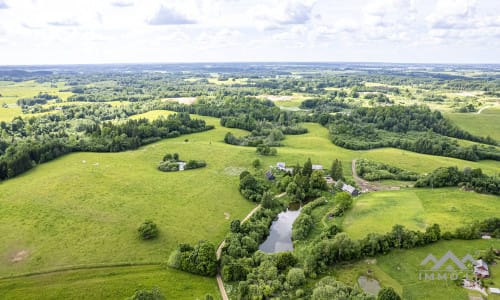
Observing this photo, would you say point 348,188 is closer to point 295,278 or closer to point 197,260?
point 295,278

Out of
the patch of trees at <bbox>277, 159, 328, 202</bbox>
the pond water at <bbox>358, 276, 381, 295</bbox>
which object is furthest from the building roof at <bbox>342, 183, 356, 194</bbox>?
the pond water at <bbox>358, 276, 381, 295</bbox>

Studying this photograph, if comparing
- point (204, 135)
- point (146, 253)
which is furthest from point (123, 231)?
point (204, 135)

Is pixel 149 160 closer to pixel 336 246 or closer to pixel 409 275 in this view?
pixel 336 246

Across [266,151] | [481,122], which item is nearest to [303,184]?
[266,151]

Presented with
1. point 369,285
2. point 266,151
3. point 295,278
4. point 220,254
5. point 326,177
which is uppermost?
point 266,151

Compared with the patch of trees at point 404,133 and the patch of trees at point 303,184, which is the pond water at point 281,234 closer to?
the patch of trees at point 303,184

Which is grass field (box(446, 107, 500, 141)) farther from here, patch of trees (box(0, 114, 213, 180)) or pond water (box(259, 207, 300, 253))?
patch of trees (box(0, 114, 213, 180))
